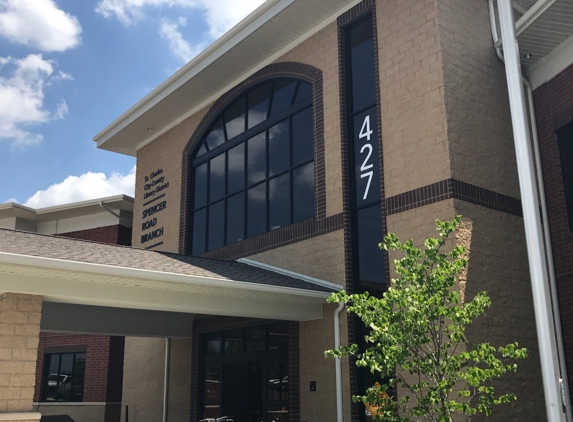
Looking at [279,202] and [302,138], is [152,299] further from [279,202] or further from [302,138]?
[302,138]

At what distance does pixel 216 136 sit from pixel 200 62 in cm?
231

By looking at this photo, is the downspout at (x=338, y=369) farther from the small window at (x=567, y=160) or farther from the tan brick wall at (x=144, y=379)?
the tan brick wall at (x=144, y=379)

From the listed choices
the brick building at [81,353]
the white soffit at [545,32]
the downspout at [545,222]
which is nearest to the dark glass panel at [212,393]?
the brick building at [81,353]

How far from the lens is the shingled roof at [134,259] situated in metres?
10.7

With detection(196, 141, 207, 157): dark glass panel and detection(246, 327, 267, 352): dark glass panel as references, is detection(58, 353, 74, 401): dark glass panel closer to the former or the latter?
detection(196, 141, 207, 157): dark glass panel

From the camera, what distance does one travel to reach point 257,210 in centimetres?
1638

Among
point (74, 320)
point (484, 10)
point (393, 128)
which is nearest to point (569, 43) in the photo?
point (484, 10)

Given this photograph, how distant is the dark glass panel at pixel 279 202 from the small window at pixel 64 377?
1264 centimetres

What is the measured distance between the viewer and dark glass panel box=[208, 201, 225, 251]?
17.8 m

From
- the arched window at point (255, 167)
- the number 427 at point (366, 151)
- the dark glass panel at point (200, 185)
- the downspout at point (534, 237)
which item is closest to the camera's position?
the downspout at point (534, 237)

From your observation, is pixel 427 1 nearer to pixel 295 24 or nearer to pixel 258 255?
pixel 295 24

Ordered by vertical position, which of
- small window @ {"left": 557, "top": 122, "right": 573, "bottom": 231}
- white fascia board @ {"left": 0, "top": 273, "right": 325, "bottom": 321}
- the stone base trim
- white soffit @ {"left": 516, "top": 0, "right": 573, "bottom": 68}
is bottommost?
the stone base trim

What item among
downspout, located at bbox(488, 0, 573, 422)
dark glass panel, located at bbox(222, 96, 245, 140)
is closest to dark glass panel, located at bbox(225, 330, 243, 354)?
dark glass panel, located at bbox(222, 96, 245, 140)

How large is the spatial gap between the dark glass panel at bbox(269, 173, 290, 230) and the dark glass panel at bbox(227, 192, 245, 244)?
1296 mm
